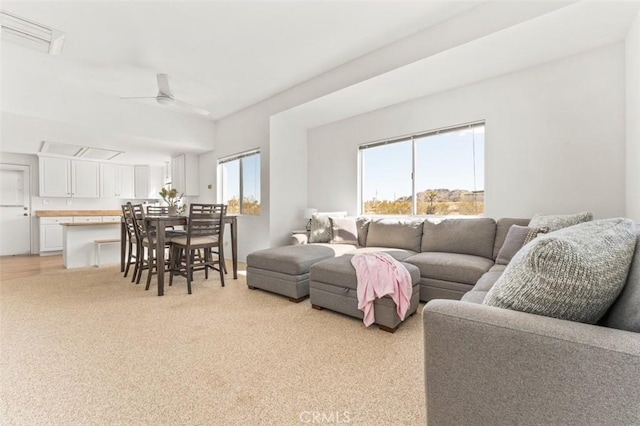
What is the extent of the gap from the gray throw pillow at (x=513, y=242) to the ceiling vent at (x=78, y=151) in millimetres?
6907

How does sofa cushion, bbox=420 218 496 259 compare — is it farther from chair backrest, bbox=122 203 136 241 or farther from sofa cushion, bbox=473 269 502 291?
chair backrest, bbox=122 203 136 241

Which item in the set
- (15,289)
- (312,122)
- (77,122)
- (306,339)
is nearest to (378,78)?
(312,122)

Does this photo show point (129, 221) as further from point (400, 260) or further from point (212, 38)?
point (400, 260)

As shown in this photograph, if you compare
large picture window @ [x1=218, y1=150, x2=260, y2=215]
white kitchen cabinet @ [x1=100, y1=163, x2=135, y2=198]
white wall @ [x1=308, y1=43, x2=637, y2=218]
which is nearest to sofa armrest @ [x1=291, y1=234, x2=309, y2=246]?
large picture window @ [x1=218, y1=150, x2=260, y2=215]

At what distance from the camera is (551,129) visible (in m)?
2.85

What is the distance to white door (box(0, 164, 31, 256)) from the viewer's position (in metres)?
5.79

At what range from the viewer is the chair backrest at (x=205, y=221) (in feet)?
10.8

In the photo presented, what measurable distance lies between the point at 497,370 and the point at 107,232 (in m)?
5.96

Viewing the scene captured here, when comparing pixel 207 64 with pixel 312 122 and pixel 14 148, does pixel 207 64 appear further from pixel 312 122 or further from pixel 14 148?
pixel 14 148

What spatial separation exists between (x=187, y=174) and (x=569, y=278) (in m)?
6.52

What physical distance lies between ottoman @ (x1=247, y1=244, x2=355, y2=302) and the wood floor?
11.9 feet

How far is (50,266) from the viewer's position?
4.69 metres

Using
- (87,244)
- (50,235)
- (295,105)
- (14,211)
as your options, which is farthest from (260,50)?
(14,211)

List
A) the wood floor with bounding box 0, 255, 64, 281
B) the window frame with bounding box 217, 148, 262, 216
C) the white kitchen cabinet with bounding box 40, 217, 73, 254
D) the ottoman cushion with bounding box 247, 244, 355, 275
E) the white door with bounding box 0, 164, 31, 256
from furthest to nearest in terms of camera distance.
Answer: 1. the white kitchen cabinet with bounding box 40, 217, 73, 254
2. the white door with bounding box 0, 164, 31, 256
3. the window frame with bounding box 217, 148, 262, 216
4. the wood floor with bounding box 0, 255, 64, 281
5. the ottoman cushion with bounding box 247, 244, 355, 275
